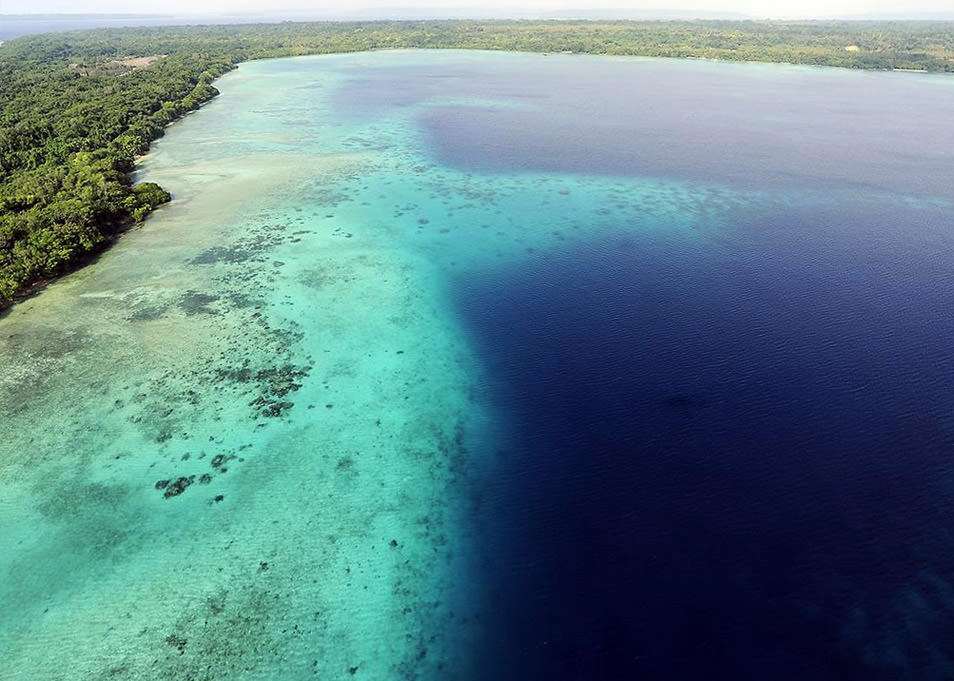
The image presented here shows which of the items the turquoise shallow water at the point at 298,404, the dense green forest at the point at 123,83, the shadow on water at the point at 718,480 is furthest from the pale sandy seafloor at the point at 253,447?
the dense green forest at the point at 123,83

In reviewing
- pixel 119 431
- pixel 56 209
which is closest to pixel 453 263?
pixel 119 431

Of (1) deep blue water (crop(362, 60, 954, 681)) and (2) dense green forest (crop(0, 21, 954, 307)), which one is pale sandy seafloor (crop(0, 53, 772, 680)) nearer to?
(1) deep blue water (crop(362, 60, 954, 681))

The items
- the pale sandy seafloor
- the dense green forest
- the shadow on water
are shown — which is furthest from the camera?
the dense green forest

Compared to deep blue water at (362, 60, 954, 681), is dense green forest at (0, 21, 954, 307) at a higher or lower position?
higher

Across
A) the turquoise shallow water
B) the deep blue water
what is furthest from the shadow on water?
the turquoise shallow water

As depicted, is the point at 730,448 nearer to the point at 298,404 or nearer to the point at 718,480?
the point at 718,480

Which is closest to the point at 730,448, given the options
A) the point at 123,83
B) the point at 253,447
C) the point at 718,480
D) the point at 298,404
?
the point at 718,480

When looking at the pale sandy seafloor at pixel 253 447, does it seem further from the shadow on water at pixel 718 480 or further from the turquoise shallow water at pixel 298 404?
the shadow on water at pixel 718 480
